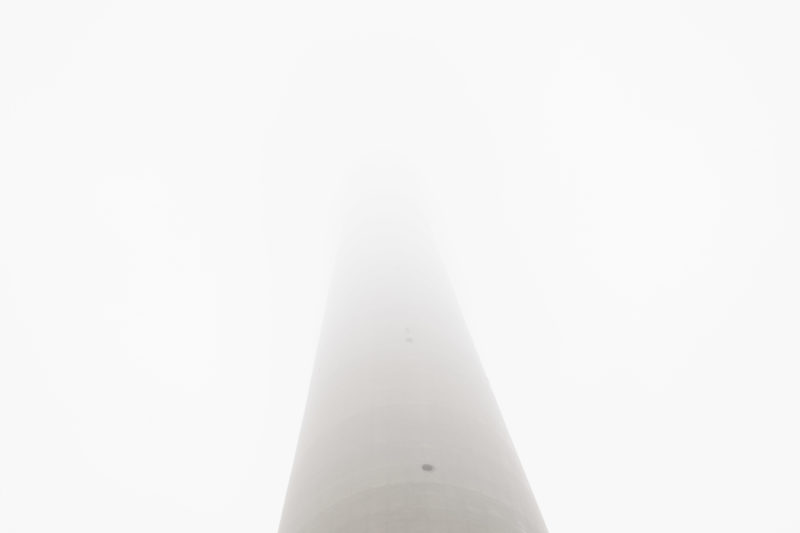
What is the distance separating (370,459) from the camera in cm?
962

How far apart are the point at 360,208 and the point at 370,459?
18.4m

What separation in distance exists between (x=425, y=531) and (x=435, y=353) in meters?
5.74

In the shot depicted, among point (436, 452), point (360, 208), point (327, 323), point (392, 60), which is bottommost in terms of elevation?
point (436, 452)

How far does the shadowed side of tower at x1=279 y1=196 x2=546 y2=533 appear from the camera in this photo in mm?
8570

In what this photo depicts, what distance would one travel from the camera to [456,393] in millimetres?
12070

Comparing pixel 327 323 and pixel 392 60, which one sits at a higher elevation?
pixel 392 60

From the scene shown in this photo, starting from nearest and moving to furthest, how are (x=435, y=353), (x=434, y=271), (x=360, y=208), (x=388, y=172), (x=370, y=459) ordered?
(x=370, y=459), (x=435, y=353), (x=434, y=271), (x=360, y=208), (x=388, y=172)

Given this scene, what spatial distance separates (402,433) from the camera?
1020 cm

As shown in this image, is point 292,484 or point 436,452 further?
point 292,484

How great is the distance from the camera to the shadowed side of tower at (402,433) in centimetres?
857

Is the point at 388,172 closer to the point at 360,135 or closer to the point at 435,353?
the point at 435,353

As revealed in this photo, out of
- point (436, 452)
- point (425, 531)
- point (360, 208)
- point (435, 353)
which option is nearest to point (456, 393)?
point (435, 353)

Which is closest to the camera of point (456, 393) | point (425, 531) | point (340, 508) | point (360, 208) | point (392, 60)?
point (425, 531)

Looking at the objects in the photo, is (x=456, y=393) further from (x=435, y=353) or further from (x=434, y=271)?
(x=434, y=271)
